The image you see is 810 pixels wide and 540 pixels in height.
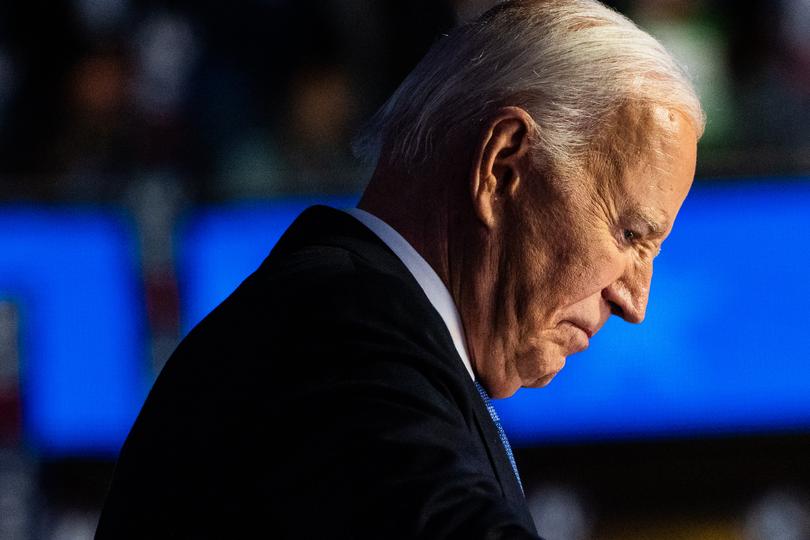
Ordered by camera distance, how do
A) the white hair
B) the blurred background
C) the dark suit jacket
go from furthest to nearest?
1. the blurred background
2. the white hair
3. the dark suit jacket

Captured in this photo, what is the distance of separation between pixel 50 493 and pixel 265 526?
3.22 m

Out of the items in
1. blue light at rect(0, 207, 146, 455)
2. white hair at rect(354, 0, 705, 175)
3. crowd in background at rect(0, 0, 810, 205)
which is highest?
white hair at rect(354, 0, 705, 175)

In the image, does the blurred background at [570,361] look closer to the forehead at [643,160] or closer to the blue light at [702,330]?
the blue light at [702,330]

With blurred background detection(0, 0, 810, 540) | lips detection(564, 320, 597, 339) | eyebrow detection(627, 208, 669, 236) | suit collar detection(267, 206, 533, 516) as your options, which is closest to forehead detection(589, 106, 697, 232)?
eyebrow detection(627, 208, 669, 236)

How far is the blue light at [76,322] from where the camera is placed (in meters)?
4.10

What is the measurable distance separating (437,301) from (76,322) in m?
2.90

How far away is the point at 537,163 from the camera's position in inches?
57.8

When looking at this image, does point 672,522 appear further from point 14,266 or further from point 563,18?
point 563,18

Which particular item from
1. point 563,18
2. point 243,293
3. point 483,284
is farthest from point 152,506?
point 563,18

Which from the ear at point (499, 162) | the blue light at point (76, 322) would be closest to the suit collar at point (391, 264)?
the ear at point (499, 162)

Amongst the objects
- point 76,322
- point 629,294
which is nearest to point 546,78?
point 629,294

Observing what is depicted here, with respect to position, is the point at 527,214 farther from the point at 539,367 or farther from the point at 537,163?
the point at 539,367

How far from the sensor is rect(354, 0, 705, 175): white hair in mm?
1441

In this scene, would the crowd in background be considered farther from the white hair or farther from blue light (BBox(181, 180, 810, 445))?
the white hair
